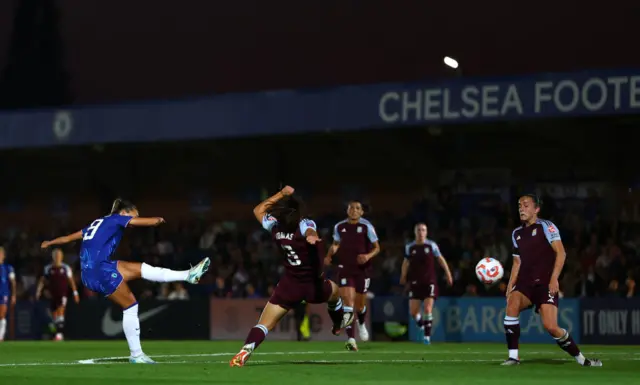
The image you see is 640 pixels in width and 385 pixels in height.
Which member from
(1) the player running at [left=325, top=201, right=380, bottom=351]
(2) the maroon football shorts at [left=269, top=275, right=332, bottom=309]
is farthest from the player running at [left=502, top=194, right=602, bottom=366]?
(1) the player running at [left=325, top=201, right=380, bottom=351]

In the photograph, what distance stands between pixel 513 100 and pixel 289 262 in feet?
52.2

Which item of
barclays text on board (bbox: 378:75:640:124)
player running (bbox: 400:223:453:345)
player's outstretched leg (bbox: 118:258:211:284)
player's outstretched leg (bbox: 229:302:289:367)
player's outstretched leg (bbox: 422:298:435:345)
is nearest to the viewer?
player's outstretched leg (bbox: 229:302:289:367)

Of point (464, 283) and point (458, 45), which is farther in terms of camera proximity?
point (458, 45)

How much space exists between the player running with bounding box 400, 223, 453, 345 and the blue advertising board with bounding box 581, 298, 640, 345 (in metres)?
3.32

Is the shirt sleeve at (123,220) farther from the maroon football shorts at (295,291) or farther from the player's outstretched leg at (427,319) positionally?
the player's outstretched leg at (427,319)

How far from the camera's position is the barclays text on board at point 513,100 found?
29609mm

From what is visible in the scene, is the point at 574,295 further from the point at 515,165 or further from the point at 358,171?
the point at 358,171

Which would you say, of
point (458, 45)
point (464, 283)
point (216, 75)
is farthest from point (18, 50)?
point (464, 283)

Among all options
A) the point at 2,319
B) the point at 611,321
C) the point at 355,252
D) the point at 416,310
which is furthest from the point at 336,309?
the point at 2,319

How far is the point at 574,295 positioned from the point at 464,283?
262 centimetres

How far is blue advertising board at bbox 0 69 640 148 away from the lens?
1184 inches

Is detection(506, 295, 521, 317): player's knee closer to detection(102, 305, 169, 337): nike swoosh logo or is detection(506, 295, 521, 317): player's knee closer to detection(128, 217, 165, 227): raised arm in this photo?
detection(128, 217, 165, 227): raised arm

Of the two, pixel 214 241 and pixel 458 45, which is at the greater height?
pixel 458 45

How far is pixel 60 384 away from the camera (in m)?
13.8
